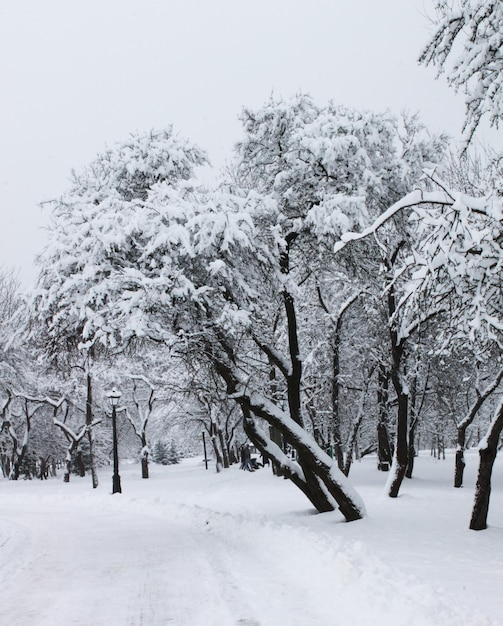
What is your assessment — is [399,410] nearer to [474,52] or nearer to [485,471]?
[485,471]

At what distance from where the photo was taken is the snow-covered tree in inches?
243

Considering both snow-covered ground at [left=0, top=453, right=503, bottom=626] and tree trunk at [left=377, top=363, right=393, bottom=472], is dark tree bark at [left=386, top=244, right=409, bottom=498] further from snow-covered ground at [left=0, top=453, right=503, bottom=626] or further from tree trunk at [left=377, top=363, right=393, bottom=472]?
tree trunk at [left=377, top=363, right=393, bottom=472]

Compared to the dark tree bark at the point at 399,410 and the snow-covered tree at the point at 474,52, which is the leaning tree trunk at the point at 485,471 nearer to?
the dark tree bark at the point at 399,410

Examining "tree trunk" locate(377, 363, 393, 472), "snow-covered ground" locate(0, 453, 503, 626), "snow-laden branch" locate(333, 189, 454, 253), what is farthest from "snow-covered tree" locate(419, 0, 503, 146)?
"tree trunk" locate(377, 363, 393, 472)

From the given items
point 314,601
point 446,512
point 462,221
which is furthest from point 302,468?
point 462,221

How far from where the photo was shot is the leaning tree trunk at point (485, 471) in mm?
10117

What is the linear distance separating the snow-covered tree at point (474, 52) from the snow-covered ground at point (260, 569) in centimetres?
492

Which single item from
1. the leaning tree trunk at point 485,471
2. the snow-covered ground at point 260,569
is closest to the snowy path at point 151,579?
the snow-covered ground at point 260,569

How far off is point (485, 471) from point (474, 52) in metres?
7.14

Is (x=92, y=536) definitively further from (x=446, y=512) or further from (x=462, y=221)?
(x=462, y=221)

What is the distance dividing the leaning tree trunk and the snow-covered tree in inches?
214

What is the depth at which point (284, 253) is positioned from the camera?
522 inches

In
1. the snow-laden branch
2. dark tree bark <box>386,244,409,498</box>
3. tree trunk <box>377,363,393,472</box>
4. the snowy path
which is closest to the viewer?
the snowy path

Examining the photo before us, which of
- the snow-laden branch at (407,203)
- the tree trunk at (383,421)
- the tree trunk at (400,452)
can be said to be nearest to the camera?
the snow-laden branch at (407,203)
